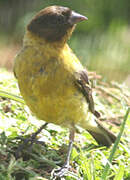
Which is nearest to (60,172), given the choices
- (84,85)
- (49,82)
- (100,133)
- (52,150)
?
(52,150)

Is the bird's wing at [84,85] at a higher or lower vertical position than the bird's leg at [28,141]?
higher

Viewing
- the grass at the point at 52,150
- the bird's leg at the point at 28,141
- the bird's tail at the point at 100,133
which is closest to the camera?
the grass at the point at 52,150

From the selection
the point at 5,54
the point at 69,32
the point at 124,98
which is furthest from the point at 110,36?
the point at 69,32

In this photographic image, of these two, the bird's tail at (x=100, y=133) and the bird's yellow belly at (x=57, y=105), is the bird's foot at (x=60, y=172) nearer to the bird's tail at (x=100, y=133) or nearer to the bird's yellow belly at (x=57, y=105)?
the bird's yellow belly at (x=57, y=105)

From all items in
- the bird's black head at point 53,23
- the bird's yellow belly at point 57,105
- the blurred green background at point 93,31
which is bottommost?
the blurred green background at point 93,31

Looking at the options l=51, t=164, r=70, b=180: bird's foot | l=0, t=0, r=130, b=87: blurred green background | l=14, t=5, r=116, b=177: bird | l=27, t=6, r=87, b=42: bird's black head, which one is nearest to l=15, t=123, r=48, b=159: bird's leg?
l=14, t=5, r=116, b=177: bird

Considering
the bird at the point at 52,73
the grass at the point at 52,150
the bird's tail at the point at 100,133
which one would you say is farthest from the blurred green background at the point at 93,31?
the bird at the point at 52,73

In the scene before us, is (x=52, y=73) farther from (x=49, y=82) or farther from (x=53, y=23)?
(x=53, y=23)
